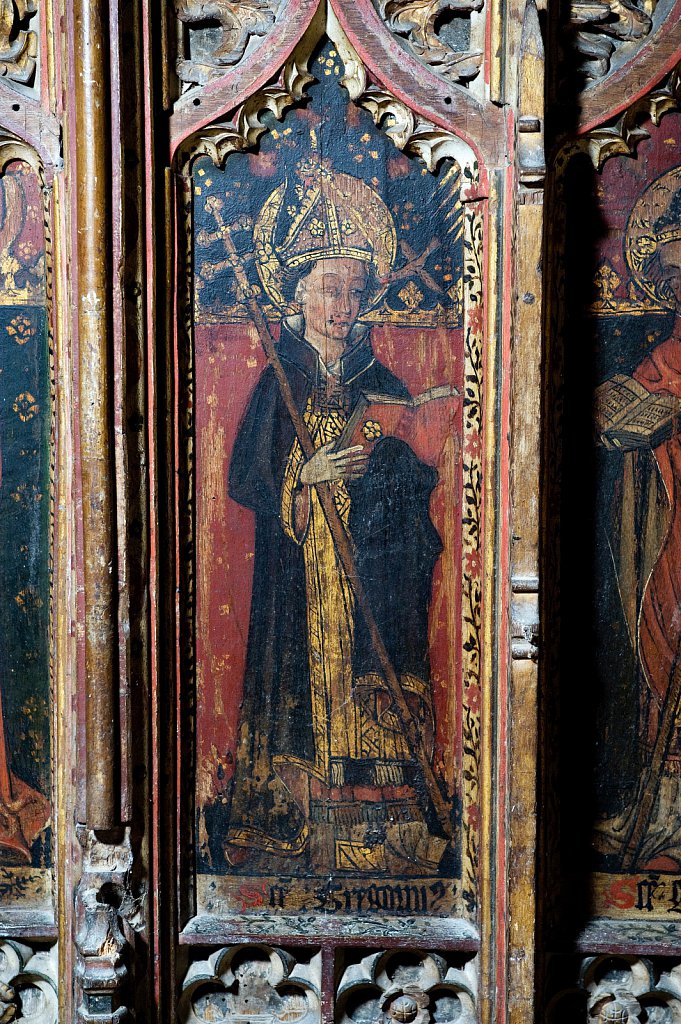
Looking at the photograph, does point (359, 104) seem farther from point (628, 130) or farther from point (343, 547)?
point (343, 547)

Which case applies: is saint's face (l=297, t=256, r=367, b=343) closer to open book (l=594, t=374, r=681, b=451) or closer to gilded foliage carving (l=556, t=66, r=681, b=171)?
gilded foliage carving (l=556, t=66, r=681, b=171)

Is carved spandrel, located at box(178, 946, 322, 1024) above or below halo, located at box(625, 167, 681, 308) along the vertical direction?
below

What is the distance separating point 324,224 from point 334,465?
2.30 feet

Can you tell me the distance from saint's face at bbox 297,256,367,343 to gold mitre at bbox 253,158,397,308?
0.03 m

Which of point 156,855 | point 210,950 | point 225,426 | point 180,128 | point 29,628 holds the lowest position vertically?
point 210,950

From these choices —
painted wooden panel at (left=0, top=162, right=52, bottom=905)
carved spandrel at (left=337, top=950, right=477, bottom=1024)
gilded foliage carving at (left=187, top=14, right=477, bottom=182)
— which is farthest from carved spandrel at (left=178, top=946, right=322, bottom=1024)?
gilded foliage carving at (left=187, top=14, right=477, bottom=182)

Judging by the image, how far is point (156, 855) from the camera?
3.10m

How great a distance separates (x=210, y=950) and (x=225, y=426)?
155 cm

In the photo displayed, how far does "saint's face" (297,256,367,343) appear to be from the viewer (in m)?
3.13

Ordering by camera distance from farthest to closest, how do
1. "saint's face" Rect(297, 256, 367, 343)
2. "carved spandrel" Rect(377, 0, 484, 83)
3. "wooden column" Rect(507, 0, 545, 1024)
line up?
"saint's face" Rect(297, 256, 367, 343) < "carved spandrel" Rect(377, 0, 484, 83) < "wooden column" Rect(507, 0, 545, 1024)

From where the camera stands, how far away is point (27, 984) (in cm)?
321

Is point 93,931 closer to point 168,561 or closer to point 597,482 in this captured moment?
point 168,561

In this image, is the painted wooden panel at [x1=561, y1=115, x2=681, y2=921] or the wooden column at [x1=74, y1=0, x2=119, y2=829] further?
the painted wooden panel at [x1=561, y1=115, x2=681, y2=921]

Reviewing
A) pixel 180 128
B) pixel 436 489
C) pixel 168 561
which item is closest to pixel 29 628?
pixel 168 561
